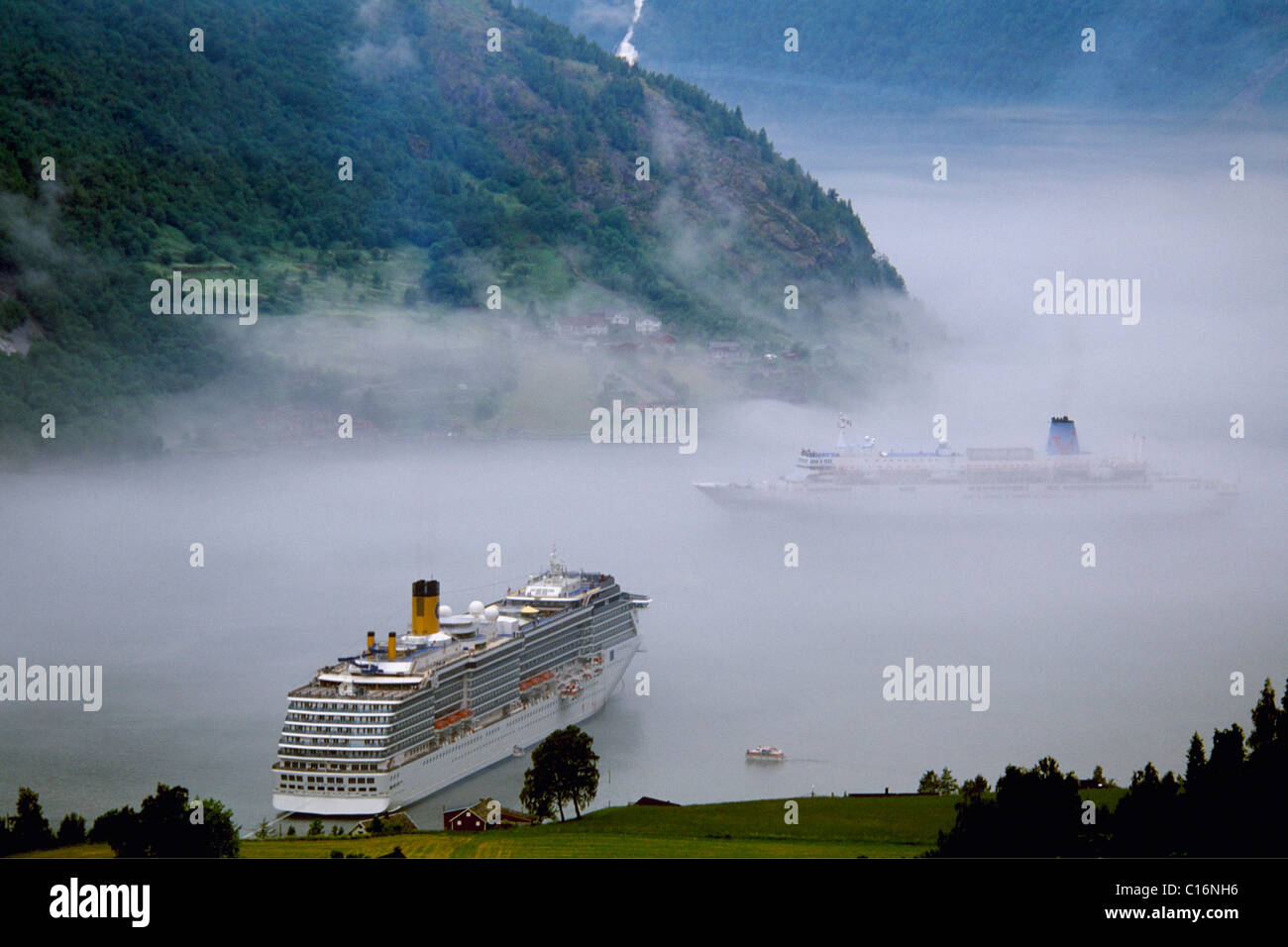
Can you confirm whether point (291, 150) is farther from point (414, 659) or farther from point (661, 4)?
point (414, 659)

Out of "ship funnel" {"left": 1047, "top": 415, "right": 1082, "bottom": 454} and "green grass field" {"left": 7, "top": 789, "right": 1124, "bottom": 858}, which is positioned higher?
"ship funnel" {"left": 1047, "top": 415, "right": 1082, "bottom": 454}

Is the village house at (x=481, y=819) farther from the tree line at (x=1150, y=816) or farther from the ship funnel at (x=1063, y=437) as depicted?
the ship funnel at (x=1063, y=437)

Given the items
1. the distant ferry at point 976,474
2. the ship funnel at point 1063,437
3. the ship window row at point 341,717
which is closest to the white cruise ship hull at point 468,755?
the ship window row at point 341,717

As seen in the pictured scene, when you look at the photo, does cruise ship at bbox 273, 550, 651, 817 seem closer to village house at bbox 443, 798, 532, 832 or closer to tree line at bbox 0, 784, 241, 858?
village house at bbox 443, 798, 532, 832

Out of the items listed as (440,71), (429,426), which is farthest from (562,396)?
(440,71)

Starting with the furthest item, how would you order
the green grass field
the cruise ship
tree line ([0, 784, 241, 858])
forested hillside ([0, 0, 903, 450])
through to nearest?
1. forested hillside ([0, 0, 903, 450])
2. the cruise ship
3. the green grass field
4. tree line ([0, 784, 241, 858])


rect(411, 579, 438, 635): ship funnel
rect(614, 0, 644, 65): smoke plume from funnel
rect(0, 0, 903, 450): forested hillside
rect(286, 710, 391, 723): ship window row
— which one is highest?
rect(614, 0, 644, 65): smoke plume from funnel

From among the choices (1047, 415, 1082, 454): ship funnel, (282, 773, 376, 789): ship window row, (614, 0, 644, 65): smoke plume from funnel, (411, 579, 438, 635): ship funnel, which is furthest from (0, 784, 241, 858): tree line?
(614, 0, 644, 65): smoke plume from funnel
